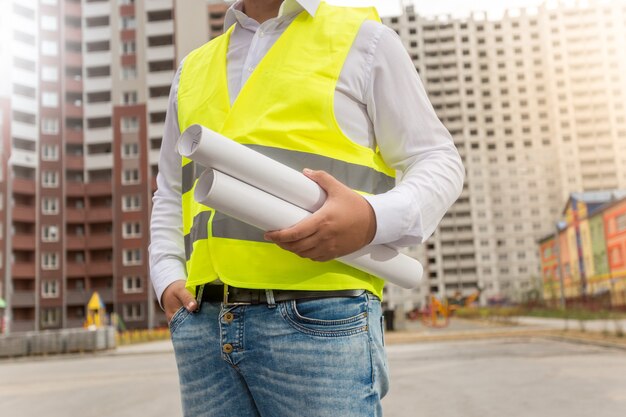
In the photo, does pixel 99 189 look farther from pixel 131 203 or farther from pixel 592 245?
pixel 592 245

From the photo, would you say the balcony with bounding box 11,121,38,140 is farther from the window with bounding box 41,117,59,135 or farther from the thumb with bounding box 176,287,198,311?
the thumb with bounding box 176,287,198,311

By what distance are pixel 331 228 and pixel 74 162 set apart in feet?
244

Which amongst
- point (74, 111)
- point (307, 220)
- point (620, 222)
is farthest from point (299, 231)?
point (74, 111)

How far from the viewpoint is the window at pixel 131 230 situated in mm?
68188

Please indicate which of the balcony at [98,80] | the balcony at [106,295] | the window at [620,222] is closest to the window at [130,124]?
the balcony at [98,80]

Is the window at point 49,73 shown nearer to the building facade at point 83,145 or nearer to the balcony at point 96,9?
the building facade at point 83,145

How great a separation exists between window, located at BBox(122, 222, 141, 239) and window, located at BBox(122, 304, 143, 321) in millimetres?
6769

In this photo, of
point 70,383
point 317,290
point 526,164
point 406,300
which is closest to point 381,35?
point 317,290

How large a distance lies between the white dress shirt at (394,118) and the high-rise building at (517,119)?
367 feet

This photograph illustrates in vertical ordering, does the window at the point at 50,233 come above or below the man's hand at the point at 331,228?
above

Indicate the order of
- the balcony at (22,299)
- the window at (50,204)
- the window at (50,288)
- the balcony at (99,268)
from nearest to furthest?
the balcony at (22,299), the balcony at (99,268), the window at (50,288), the window at (50,204)

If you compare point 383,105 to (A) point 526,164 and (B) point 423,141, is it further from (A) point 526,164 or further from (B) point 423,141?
(A) point 526,164

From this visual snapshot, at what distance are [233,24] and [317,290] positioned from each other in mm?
842

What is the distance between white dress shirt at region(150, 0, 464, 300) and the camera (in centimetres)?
152
